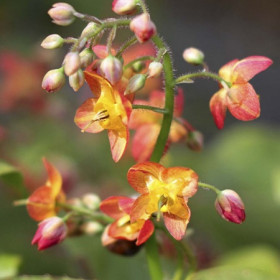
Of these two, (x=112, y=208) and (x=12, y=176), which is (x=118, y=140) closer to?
(x=112, y=208)

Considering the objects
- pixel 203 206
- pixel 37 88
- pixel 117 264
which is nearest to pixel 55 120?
pixel 37 88

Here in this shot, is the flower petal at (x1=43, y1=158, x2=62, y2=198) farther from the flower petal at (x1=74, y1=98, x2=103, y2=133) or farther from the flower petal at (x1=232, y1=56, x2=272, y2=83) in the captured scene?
the flower petal at (x1=232, y1=56, x2=272, y2=83)

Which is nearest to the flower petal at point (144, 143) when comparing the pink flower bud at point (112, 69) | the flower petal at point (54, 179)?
the flower petal at point (54, 179)

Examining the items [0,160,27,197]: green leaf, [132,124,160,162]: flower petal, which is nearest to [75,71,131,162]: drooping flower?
[132,124,160,162]: flower petal

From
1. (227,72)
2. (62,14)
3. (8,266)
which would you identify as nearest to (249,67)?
(227,72)

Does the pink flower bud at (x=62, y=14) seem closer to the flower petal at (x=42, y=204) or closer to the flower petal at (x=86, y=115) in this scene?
the flower petal at (x=86, y=115)

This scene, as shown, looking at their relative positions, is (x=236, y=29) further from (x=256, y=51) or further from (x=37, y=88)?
(x=37, y=88)
